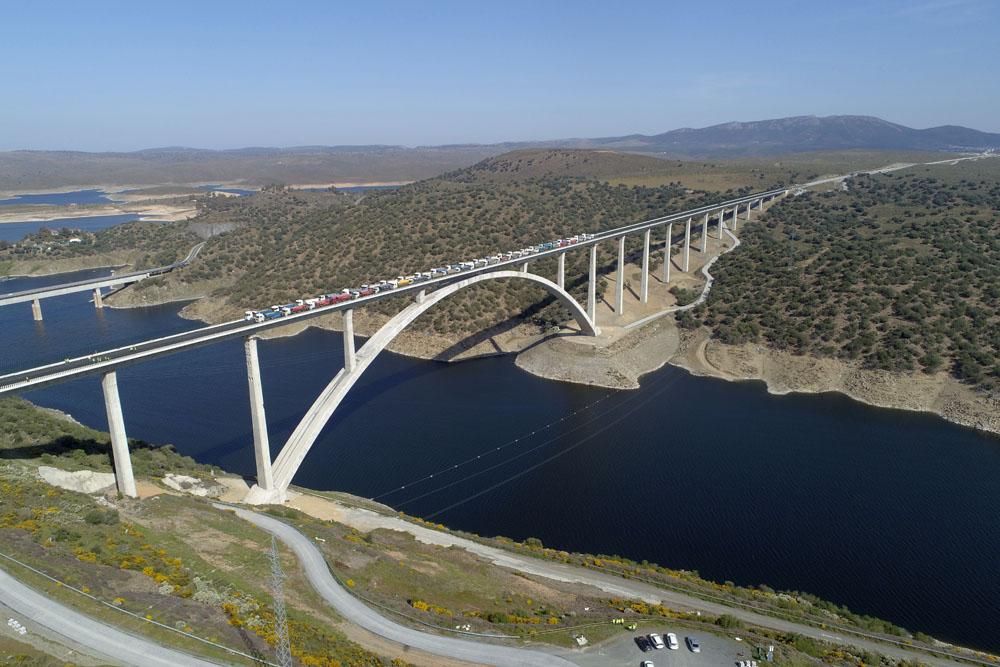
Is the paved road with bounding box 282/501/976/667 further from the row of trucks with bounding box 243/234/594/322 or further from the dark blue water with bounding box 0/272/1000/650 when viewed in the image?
the row of trucks with bounding box 243/234/594/322

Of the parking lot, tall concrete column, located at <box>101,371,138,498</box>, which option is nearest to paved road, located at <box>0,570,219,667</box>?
tall concrete column, located at <box>101,371,138,498</box>

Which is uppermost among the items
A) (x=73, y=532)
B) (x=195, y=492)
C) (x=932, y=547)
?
(x=73, y=532)

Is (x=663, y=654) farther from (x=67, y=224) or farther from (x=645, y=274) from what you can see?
(x=67, y=224)

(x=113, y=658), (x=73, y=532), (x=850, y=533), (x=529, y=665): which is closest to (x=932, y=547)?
(x=850, y=533)

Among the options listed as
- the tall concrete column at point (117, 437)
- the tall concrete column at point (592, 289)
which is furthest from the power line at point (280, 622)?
the tall concrete column at point (592, 289)

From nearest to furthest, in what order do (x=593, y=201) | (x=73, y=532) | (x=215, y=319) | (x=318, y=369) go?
1. (x=73, y=532)
2. (x=318, y=369)
3. (x=215, y=319)
4. (x=593, y=201)

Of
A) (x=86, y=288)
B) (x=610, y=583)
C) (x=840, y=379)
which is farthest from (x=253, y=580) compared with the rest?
(x=86, y=288)

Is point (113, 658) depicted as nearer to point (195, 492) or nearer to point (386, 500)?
point (195, 492)
